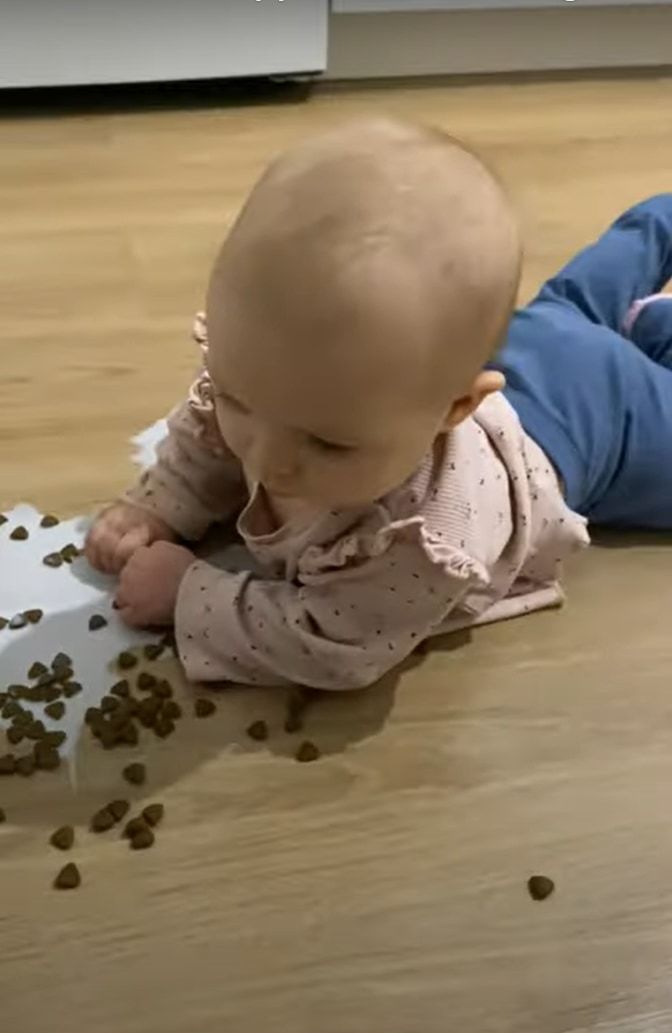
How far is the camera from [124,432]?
118 cm

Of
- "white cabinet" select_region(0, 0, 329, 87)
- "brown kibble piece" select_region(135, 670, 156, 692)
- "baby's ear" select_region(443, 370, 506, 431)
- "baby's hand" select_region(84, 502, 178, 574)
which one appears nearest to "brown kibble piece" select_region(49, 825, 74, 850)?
"brown kibble piece" select_region(135, 670, 156, 692)

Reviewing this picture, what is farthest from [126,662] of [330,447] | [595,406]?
[595,406]

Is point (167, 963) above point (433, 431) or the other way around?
the other way around

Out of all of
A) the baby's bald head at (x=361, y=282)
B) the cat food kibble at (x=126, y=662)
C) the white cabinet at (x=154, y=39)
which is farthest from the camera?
the white cabinet at (x=154, y=39)

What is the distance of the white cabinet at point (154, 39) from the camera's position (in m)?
1.69

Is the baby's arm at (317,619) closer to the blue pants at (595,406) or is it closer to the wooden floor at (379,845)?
the wooden floor at (379,845)

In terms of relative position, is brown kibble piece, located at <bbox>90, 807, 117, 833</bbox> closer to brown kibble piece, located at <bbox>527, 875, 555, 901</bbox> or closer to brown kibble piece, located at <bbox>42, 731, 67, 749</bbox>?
brown kibble piece, located at <bbox>42, 731, 67, 749</bbox>

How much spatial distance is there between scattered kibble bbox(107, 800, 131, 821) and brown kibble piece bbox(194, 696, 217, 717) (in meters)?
0.09

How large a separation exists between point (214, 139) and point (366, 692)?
936 millimetres

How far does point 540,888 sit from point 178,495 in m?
0.38

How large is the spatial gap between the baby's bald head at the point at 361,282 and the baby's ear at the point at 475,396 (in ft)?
0.11

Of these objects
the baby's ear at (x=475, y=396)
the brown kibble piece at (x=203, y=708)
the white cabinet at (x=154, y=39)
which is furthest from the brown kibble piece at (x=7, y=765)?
the white cabinet at (x=154, y=39)

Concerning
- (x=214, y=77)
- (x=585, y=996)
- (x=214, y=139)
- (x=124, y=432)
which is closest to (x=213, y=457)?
(x=124, y=432)

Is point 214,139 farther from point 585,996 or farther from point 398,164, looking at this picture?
point 585,996
